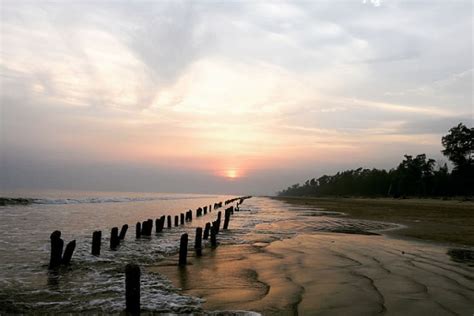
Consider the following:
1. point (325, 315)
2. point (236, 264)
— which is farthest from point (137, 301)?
point (236, 264)

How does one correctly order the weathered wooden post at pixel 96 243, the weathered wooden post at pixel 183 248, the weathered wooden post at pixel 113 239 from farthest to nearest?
the weathered wooden post at pixel 113 239 → the weathered wooden post at pixel 96 243 → the weathered wooden post at pixel 183 248

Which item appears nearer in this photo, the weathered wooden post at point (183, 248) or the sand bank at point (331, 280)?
the sand bank at point (331, 280)

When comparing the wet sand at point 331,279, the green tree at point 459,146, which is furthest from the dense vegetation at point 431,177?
the wet sand at point 331,279

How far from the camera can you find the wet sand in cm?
721

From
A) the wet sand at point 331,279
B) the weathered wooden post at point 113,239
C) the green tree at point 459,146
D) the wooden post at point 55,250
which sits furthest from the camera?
the green tree at point 459,146

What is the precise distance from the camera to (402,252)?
13234 mm

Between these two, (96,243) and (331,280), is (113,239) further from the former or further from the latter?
(331,280)

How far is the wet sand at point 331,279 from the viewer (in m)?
7.21

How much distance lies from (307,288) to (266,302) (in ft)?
4.50

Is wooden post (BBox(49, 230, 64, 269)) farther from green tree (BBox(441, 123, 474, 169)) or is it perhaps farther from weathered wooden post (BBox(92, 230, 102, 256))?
green tree (BBox(441, 123, 474, 169))

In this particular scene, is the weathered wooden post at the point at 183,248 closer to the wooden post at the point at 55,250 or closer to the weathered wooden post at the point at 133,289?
the wooden post at the point at 55,250

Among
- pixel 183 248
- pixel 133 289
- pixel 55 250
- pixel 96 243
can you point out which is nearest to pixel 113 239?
pixel 96 243

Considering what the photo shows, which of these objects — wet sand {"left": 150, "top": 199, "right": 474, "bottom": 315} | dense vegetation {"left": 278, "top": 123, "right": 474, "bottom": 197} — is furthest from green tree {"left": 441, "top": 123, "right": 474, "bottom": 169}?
wet sand {"left": 150, "top": 199, "right": 474, "bottom": 315}

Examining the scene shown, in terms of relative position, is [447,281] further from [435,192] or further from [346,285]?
[435,192]
